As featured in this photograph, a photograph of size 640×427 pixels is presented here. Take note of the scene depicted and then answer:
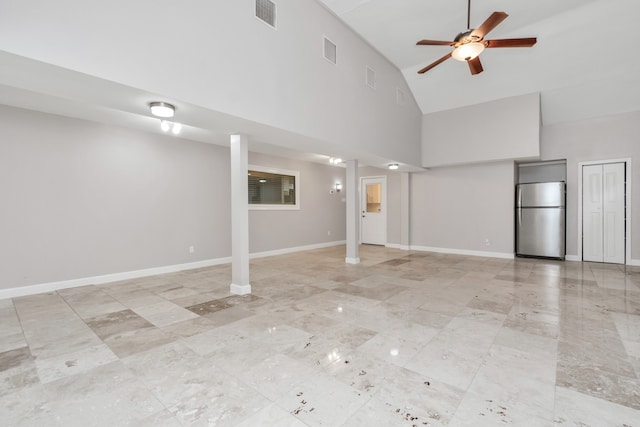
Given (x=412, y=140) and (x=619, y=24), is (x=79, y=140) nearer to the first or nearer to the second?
(x=412, y=140)

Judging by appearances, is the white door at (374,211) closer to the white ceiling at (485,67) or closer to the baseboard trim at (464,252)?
the baseboard trim at (464,252)

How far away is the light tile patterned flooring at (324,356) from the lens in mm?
1778

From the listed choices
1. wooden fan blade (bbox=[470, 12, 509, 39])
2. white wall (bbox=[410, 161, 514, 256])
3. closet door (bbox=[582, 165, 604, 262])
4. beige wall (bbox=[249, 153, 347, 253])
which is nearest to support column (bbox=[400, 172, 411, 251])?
white wall (bbox=[410, 161, 514, 256])

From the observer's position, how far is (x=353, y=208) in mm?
6496

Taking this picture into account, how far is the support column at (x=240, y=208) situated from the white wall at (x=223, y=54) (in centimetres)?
79

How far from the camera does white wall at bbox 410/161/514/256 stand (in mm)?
7152

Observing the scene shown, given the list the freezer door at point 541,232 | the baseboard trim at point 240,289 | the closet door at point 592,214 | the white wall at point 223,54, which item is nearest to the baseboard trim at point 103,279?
the baseboard trim at point 240,289

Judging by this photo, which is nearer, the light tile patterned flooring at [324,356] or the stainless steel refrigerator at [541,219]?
the light tile patterned flooring at [324,356]

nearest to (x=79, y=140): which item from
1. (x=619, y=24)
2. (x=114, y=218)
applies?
(x=114, y=218)

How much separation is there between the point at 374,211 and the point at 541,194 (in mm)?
4424

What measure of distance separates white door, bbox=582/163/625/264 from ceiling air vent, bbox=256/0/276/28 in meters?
7.48

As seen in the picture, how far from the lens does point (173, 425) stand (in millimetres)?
1655

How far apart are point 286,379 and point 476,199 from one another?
713cm

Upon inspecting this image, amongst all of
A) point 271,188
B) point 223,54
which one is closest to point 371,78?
point 223,54
